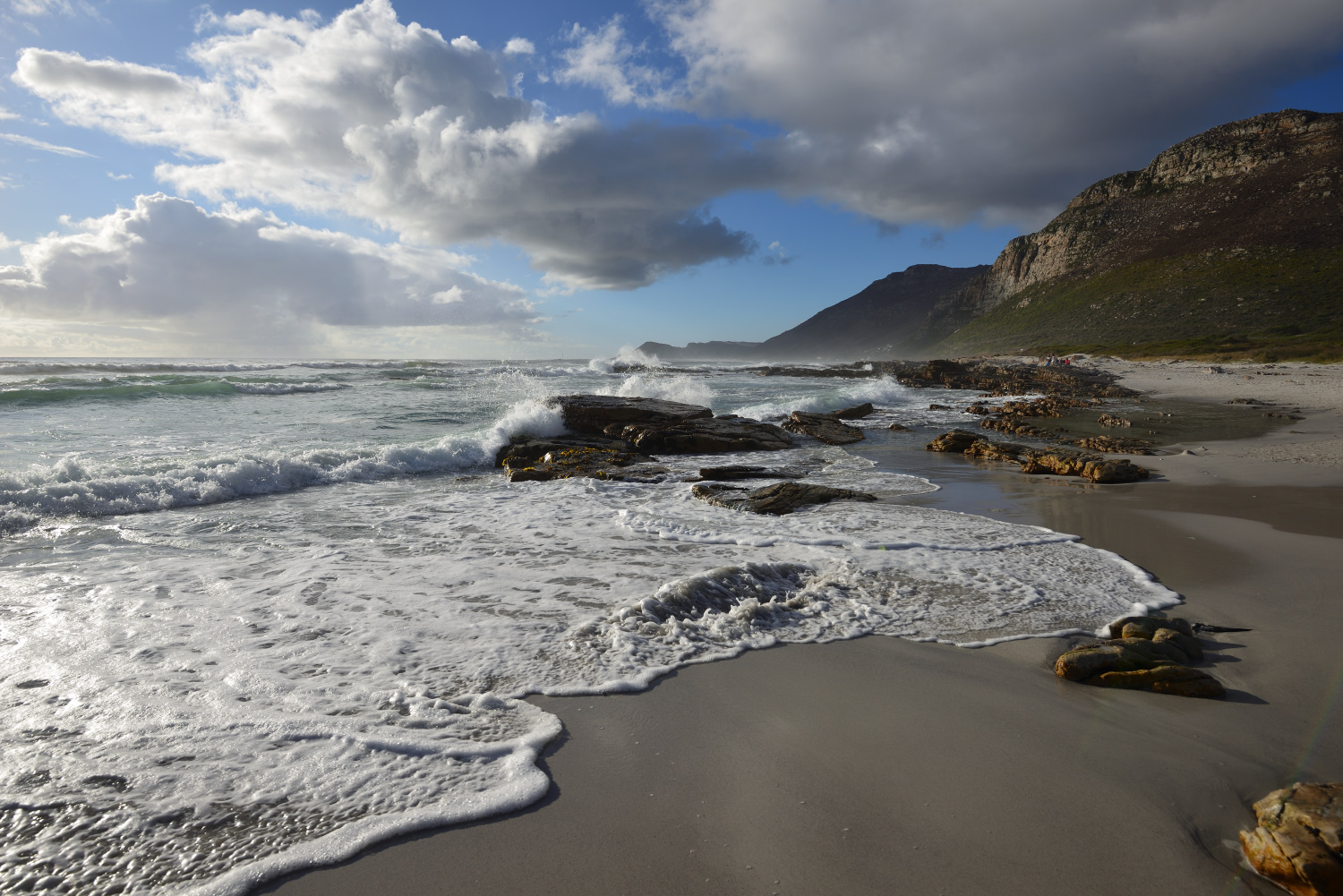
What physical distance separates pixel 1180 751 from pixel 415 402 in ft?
75.4

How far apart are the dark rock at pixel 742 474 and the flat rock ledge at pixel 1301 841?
7.62 m

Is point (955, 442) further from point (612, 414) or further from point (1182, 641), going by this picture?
point (1182, 641)

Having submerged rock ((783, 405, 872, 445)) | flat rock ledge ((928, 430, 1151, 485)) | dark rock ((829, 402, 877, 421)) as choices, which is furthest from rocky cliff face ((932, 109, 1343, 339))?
flat rock ledge ((928, 430, 1151, 485))

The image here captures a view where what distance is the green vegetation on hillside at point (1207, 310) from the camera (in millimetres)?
41312

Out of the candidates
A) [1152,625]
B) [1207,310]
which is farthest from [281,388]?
[1207,310]

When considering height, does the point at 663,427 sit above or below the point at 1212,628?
above

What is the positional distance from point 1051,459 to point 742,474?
192 inches

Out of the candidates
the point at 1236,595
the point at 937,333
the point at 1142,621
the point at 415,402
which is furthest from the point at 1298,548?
the point at 937,333

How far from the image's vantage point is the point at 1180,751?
8.54 ft

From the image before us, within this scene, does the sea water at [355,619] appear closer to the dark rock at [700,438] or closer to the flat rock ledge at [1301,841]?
the flat rock ledge at [1301,841]

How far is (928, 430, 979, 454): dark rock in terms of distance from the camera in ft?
39.0

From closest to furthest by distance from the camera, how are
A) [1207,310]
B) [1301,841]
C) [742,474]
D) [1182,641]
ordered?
[1301,841], [1182,641], [742,474], [1207,310]

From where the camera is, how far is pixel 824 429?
14.8 metres

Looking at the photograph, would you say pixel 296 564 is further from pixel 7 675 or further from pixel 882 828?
pixel 882 828
